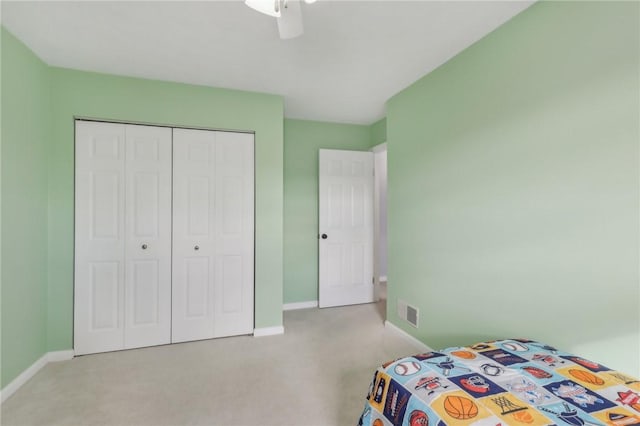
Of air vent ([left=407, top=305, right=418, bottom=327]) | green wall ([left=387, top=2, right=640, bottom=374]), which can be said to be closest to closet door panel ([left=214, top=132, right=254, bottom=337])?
air vent ([left=407, top=305, right=418, bottom=327])

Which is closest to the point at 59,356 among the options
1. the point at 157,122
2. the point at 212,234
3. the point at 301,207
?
the point at 212,234

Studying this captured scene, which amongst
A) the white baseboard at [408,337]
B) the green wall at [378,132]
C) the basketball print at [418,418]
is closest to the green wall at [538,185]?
the white baseboard at [408,337]

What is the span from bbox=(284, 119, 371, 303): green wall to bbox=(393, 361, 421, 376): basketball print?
101 inches

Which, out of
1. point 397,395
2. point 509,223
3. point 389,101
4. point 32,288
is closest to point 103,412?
point 32,288

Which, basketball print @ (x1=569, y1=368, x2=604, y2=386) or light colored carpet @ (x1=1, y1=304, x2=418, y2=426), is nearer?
basketball print @ (x1=569, y1=368, x2=604, y2=386)

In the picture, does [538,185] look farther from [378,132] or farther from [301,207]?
[301,207]

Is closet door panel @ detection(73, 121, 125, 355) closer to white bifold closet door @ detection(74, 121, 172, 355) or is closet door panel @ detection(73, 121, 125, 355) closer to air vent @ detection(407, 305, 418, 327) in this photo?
white bifold closet door @ detection(74, 121, 172, 355)

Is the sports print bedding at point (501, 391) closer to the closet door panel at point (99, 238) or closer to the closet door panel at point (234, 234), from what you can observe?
the closet door panel at point (234, 234)

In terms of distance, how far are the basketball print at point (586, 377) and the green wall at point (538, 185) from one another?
275 mm

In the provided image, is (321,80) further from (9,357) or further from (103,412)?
(9,357)

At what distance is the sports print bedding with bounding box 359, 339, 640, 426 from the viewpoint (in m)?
0.99

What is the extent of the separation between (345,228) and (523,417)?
2.98 metres

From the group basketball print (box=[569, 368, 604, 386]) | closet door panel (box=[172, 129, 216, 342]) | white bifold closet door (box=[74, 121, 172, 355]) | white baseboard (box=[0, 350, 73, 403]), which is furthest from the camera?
closet door panel (box=[172, 129, 216, 342])

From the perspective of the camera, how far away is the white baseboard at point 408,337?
8.45 feet
